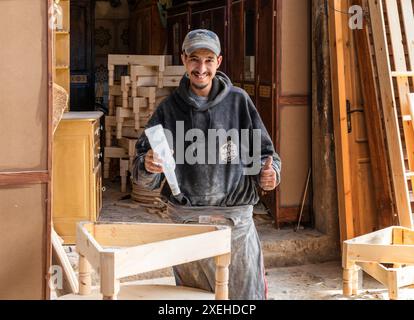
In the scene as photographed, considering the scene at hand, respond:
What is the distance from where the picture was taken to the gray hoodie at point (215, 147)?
3650mm

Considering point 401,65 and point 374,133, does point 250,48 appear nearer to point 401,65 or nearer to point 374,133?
point 374,133

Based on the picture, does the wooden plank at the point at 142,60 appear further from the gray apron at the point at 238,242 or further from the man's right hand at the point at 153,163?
the man's right hand at the point at 153,163

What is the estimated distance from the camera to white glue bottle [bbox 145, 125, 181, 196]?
11.0ft

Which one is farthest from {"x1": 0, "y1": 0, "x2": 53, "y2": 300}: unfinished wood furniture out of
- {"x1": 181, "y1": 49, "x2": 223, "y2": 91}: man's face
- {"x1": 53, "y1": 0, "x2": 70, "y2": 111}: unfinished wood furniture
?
{"x1": 53, "y1": 0, "x2": 70, "y2": 111}: unfinished wood furniture

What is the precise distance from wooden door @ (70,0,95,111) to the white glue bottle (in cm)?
1029

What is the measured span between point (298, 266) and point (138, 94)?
2.99 m

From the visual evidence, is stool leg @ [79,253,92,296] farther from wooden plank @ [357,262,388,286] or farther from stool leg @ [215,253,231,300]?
wooden plank @ [357,262,388,286]

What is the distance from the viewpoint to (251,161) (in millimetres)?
3721

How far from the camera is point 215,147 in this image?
3.65 metres

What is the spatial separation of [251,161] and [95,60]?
434 inches

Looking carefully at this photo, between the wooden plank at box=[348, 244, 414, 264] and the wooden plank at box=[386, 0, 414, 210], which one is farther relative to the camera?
the wooden plank at box=[386, 0, 414, 210]

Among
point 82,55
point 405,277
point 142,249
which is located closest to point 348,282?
point 405,277
